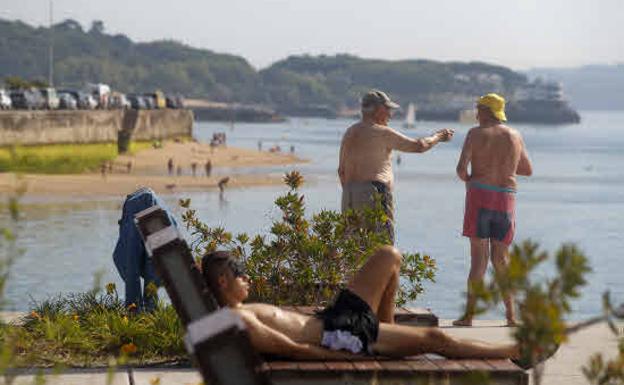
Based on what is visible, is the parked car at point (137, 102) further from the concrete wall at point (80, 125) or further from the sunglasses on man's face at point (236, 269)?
the sunglasses on man's face at point (236, 269)

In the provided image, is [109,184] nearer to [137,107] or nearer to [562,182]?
[562,182]

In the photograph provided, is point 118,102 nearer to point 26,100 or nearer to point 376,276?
point 26,100

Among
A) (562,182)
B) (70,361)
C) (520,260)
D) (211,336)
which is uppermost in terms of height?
(520,260)

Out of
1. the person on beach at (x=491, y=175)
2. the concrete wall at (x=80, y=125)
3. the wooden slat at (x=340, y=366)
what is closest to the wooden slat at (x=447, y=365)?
the wooden slat at (x=340, y=366)

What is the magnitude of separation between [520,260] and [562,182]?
66794mm

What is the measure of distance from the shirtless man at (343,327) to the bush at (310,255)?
220 cm

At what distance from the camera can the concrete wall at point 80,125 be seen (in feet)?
181

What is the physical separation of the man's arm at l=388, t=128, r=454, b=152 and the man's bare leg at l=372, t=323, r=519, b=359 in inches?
114

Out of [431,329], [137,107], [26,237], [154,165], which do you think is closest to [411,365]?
[431,329]

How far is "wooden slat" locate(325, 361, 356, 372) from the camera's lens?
5812 millimetres

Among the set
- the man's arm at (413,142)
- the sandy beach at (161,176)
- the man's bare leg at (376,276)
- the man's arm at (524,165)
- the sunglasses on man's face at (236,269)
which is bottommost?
the sandy beach at (161,176)

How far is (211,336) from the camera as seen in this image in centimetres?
414

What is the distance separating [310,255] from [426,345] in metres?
2.62

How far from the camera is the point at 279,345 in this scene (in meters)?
5.91
